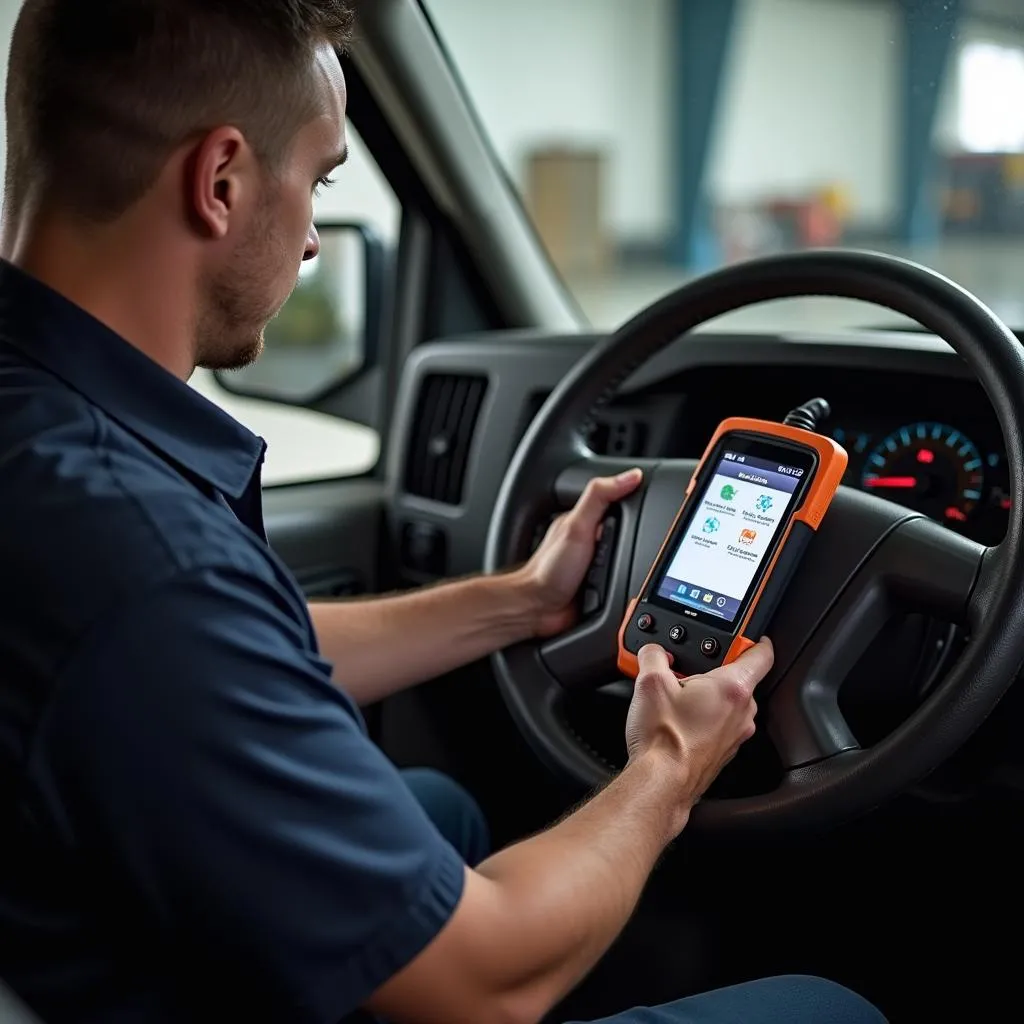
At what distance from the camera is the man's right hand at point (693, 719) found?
106 cm

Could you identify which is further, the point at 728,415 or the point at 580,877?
the point at 728,415

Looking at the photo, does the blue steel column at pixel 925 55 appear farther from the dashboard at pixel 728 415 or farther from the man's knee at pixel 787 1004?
the man's knee at pixel 787 1004

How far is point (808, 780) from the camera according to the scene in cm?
111

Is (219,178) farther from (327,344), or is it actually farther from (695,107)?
(695,107)

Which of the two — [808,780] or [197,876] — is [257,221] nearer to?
[197,876]

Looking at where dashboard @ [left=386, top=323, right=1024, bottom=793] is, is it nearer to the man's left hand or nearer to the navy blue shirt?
the man's left hand

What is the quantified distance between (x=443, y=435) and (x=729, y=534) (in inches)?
35.1

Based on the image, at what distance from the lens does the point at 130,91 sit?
35.1 inches

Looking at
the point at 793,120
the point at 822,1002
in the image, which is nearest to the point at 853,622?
the point at 822,1002

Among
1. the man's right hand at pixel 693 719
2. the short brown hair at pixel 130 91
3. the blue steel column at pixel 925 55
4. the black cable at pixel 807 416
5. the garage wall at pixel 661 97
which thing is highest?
the garage wall at pixel 661 97

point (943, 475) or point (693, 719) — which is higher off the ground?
point (943, 475)

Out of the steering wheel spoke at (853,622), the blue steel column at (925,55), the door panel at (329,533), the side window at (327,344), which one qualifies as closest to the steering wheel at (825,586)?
the steering wheel spoke at (853,622)

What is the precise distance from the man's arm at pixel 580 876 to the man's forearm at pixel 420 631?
272mm

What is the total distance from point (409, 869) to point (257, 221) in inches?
18.3
